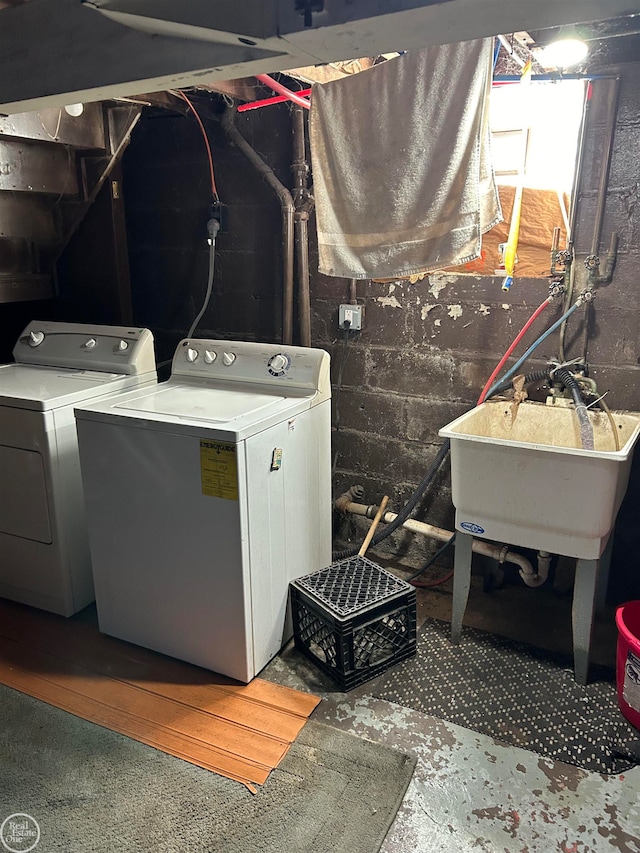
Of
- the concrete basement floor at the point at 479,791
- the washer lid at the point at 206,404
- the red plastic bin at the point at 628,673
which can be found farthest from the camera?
the washer lid at the point at 206,404

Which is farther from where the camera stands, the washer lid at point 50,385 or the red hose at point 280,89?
the washer lid at point 50,385

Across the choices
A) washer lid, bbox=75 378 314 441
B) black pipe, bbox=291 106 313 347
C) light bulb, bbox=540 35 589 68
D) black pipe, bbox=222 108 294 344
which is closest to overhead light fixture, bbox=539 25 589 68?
light bulb, bbox=540 35 589 68

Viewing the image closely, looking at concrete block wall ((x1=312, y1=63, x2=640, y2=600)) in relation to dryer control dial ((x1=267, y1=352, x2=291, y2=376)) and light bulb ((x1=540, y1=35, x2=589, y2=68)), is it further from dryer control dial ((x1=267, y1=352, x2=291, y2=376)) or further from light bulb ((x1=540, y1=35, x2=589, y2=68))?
dryer control dial ((x1=267, y1=352, x2=291, y2=376))

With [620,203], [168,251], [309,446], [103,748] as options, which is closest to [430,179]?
[620,203]

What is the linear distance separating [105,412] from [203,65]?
1.24 meters

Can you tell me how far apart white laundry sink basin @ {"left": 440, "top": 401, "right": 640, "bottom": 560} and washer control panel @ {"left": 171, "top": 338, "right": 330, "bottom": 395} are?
56cm

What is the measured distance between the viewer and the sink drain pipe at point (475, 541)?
2449 mm

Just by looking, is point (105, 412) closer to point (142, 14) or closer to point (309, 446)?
point (309, 446)

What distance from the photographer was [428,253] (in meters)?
2.13

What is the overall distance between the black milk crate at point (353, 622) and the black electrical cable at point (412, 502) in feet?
1.47

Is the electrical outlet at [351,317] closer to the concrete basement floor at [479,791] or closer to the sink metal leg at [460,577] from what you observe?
the sink metal leg at [460,577]

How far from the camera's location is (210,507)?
6.55 ft

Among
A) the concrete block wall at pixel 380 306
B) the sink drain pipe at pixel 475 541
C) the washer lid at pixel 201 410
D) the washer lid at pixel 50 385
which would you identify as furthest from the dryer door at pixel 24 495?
the sink drain pipe at pixel 475 541

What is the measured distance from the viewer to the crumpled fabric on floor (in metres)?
1.99
